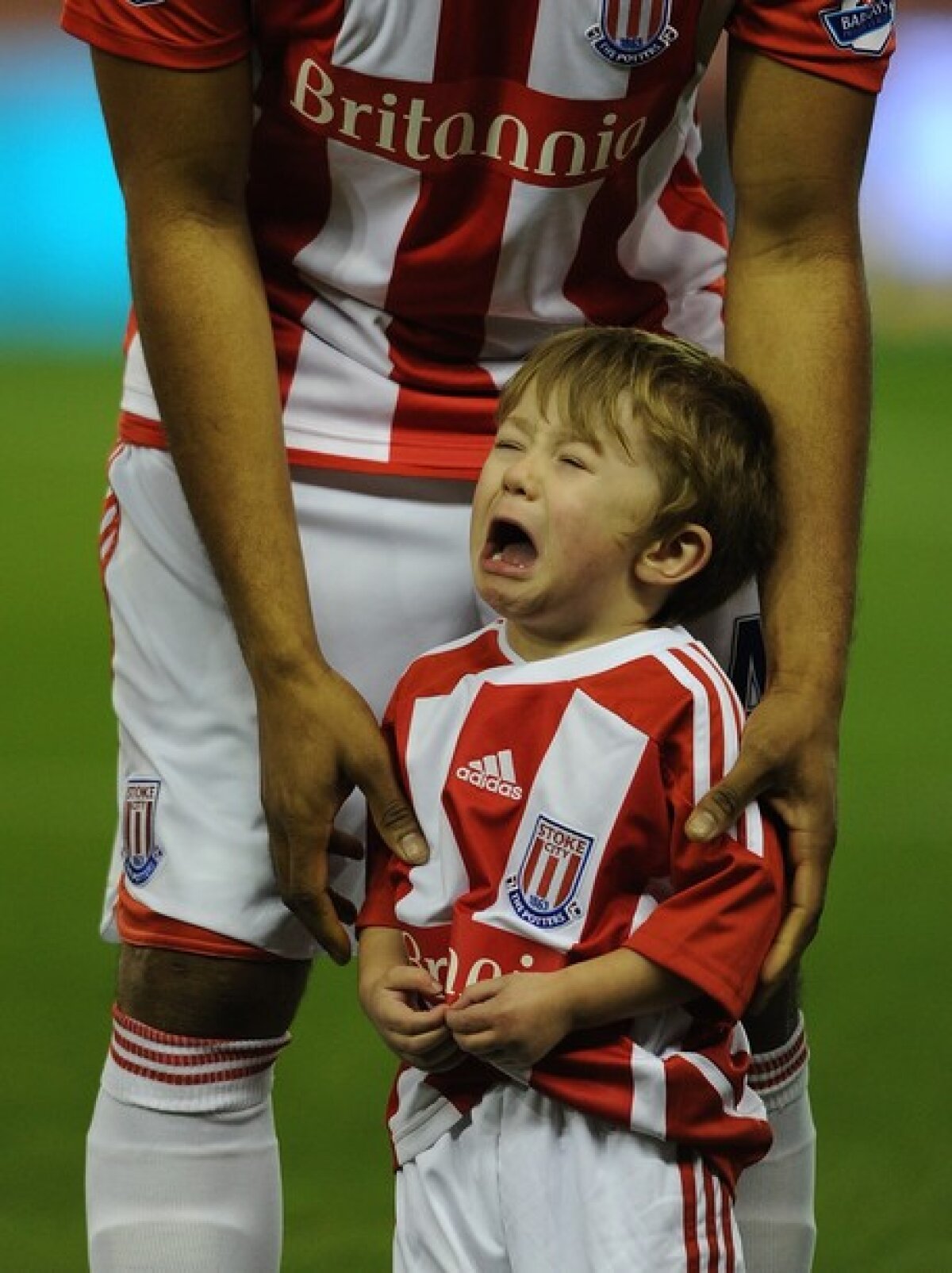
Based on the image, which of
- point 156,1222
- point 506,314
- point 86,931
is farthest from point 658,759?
point 86,931

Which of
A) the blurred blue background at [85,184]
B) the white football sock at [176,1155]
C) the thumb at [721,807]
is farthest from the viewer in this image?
the blurred blue background at [85,184]

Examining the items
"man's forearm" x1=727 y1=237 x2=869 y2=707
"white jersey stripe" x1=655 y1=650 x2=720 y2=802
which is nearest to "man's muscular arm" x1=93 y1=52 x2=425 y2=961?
"white jersey stripe" x1=655 y1=650 x2=720 y2=802

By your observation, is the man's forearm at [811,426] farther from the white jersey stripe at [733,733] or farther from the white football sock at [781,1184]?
the white football sock at [781,1184]

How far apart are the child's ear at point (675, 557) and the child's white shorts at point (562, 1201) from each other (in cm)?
40

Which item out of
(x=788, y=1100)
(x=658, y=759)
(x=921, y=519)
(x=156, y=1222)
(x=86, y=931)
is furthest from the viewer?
(x=921, y=519)

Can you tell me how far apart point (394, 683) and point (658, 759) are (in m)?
0.40

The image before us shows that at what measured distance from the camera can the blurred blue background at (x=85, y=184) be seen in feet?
27.4

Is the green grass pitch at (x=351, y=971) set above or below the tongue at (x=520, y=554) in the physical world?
below

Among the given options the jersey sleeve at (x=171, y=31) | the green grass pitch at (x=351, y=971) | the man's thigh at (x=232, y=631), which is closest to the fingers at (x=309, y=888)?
the man's thigh at (x=232, y=631)

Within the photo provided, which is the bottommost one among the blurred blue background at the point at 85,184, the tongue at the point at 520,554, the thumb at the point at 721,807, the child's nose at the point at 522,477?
the blurred blue background at the point at 85,184

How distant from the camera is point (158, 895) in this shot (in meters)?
2.20

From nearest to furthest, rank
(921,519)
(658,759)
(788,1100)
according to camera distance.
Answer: (658,759) < (788,1100) < (921,519)

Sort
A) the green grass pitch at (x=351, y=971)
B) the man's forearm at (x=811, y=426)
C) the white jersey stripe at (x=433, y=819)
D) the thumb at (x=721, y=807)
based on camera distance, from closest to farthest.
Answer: the thumb at (x=721, y=807) → the white jersey stripe at (x=433, y=819) → the man's forearm at (x=811, y=426) → the green grass pitch at (x=351, y=971)

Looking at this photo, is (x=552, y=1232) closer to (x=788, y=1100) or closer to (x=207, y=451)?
(x=788, y=1100)
